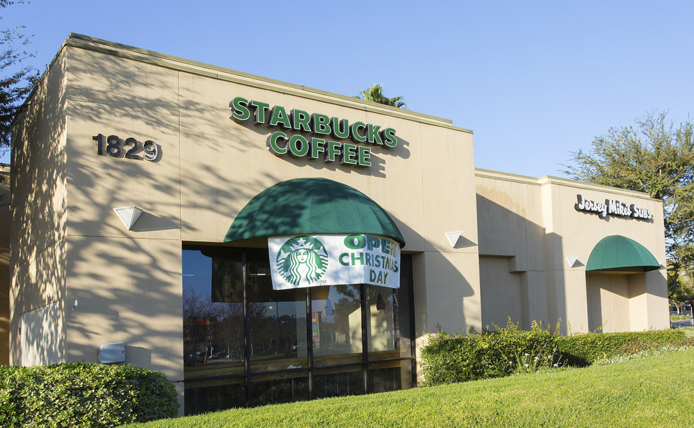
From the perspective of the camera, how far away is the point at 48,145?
37.0 ft

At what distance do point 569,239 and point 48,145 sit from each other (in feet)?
57.4

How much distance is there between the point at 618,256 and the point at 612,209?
2.40m

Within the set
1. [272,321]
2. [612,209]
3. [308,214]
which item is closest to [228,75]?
[308,214]

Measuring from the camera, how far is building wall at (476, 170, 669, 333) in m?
19.5

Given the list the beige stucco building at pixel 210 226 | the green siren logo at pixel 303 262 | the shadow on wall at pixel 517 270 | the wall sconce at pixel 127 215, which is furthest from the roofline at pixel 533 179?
the wall sconce at pixel 127 215

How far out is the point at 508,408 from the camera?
27.8ft

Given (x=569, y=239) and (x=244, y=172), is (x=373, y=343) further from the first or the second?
(x=569, y=239)

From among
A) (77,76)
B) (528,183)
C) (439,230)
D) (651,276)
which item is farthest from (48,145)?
(651,276)

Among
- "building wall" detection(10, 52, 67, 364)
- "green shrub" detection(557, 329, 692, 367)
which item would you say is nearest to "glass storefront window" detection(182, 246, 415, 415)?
"building wall" detection(10, 52, 67, 364)

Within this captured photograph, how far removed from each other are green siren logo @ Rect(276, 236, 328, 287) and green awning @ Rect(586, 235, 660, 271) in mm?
13969

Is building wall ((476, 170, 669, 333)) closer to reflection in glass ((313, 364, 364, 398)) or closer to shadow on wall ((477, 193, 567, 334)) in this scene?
shadow on wall ((477, 193, 567, 334))

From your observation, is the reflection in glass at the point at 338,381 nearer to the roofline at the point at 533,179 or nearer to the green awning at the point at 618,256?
the roofline at the point at 533,179

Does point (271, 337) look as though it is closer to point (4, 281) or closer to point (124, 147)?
point (124, 147)

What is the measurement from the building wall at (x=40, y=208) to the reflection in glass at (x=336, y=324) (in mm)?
5084
